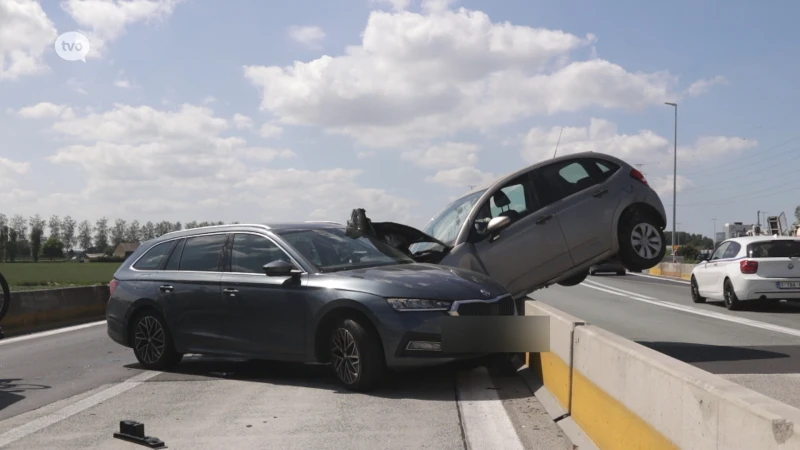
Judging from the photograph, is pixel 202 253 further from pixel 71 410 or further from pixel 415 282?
pixel 415 282

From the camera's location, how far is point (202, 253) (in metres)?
8.59

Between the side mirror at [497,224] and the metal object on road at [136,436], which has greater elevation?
the side mirror at [497,224]

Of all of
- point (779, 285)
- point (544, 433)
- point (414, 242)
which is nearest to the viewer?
point (544, 433)

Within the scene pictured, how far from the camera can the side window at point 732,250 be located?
54.2ft

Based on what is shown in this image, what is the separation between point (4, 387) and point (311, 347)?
10.3 ft

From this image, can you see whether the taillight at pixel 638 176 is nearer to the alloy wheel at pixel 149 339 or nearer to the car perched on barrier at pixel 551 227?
the car perched on barrier at pixel 551 227

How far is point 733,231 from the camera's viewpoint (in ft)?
170

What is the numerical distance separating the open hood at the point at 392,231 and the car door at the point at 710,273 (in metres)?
9.52

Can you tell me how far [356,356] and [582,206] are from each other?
455 cm

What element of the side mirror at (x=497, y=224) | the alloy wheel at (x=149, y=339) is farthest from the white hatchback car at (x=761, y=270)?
the alloy wheel at (x=149, y=339)

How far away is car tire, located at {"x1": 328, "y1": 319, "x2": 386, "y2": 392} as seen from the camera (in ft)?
22.5

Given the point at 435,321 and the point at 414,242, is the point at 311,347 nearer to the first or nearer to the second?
the point at 435,321

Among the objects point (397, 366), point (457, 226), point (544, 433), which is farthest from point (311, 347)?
point (457, 226)

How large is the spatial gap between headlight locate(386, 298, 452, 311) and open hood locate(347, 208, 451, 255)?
2890 mm
